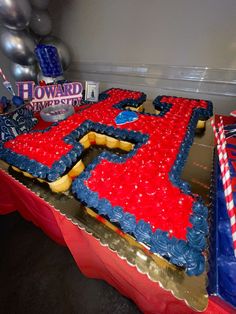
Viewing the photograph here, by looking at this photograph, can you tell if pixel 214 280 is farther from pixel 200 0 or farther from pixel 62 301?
pixel 200 0

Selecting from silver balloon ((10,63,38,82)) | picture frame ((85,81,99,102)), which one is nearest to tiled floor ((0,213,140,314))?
picture frame ((85,81,99,102))

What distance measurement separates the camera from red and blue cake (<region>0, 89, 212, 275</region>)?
28.3 inches

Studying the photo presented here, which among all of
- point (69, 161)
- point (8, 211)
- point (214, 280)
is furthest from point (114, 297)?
point (8, 211)

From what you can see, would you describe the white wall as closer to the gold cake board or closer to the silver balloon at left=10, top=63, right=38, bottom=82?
the silver balloon at left=10, top=63, right=38, bottom=82

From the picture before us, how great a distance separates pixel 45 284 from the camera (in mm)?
1423

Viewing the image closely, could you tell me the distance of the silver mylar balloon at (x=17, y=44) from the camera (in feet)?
7.09

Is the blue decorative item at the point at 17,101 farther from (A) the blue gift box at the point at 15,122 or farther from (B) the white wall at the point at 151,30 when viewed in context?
(B) the white wall at the point at 151,30

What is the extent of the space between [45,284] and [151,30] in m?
2.84

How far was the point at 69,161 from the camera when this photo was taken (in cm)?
107

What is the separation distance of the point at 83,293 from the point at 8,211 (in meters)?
1.10

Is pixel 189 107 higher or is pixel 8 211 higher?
pixel 189 107

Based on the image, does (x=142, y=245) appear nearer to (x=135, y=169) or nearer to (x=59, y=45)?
(x=135, y=169)

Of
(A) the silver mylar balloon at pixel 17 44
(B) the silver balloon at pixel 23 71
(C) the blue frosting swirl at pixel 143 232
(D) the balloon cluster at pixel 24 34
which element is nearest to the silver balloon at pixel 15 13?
(D) the balloon cluster at pixel 24 34

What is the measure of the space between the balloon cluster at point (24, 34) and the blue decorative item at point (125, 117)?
5.50ft
